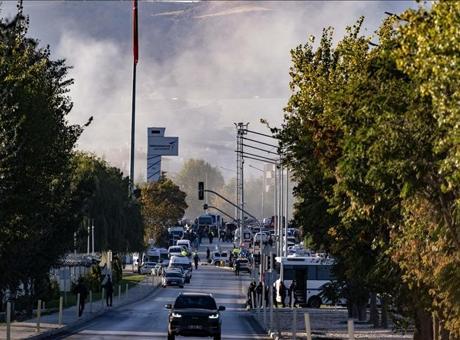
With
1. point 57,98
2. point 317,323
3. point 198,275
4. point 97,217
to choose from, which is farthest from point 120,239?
point 57,98

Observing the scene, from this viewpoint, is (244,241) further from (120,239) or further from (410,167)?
(410,167)

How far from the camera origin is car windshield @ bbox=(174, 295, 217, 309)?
148ft

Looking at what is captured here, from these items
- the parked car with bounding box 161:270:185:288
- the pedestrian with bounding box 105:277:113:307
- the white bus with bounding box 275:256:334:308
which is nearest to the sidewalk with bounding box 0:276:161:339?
the pedestrian with bounding box 105:277:113:307

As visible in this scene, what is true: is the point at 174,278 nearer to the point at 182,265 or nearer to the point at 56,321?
the point at 182,265

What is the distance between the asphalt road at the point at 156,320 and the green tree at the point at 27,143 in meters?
4.26

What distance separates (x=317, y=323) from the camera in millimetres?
62219

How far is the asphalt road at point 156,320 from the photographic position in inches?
1973

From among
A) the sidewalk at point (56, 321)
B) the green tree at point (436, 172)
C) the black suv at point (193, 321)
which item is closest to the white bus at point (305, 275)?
the sidewalk at point (56, 321)

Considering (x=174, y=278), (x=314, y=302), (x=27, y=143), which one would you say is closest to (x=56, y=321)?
(x=27, y=143)

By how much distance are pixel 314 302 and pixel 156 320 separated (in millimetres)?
24539

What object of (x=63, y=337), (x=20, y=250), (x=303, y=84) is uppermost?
(x=303, y=84)

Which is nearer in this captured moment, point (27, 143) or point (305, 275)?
point (27, 143)

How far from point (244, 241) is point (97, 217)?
7405 cm

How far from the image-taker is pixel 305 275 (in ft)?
288
